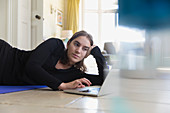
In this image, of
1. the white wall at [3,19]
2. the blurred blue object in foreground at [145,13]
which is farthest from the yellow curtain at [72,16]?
the blurred blue object in foreground at [145,13]

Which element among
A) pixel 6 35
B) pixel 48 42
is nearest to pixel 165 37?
pixel 48 42

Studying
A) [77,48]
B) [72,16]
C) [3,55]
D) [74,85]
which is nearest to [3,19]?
[3,55]

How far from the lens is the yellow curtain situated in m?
7.14

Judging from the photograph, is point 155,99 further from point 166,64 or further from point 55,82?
point 55,82

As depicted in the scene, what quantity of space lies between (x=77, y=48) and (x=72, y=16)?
6002mm

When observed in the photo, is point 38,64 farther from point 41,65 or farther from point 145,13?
point 145,13

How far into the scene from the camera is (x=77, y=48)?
1.38m

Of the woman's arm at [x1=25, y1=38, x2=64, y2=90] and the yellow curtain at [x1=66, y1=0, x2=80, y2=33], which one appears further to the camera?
the yellow curtain at [x1=66, y1=0, x2=80, y2=33]

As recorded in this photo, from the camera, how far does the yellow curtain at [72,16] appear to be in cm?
714

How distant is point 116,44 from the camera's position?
162mm

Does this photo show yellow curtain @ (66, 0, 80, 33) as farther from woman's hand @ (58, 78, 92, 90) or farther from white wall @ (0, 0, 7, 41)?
woman's hand @ (58, 78, 92, 90)

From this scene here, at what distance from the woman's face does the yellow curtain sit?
5796 millimetres

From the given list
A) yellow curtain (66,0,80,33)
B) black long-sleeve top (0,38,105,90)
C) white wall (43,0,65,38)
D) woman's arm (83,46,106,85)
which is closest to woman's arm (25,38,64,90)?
black long-sleeve top (0,38,105,90)

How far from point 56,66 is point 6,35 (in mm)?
1801
